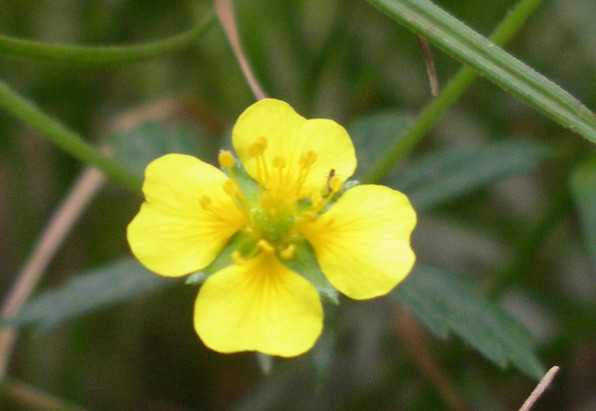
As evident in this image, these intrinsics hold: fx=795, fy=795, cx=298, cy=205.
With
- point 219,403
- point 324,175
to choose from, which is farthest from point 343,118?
point 324,175

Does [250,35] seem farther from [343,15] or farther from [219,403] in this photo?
[219,403]

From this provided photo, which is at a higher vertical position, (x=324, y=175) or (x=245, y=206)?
(x=324, y=175)

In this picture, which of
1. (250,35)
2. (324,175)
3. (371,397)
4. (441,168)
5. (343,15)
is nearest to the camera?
(324,175)

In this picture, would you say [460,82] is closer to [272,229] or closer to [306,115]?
[272,229]

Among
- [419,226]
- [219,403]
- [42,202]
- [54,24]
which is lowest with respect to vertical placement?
[219,403]

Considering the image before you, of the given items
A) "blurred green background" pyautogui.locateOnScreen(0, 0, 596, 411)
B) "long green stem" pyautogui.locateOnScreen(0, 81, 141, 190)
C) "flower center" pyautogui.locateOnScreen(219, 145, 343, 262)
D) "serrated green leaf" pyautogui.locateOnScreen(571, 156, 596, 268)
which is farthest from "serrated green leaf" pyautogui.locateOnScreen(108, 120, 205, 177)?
"serrated green leaf" pyautogui.locateOnScreen(571, 156, 596, 268)

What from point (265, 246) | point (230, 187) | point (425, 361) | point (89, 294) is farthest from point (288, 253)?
point (425, 361)

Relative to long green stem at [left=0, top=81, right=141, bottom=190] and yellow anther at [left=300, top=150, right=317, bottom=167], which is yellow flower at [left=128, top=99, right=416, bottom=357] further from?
long green stem at [left=0, top=81, right=141, bottom=190]
